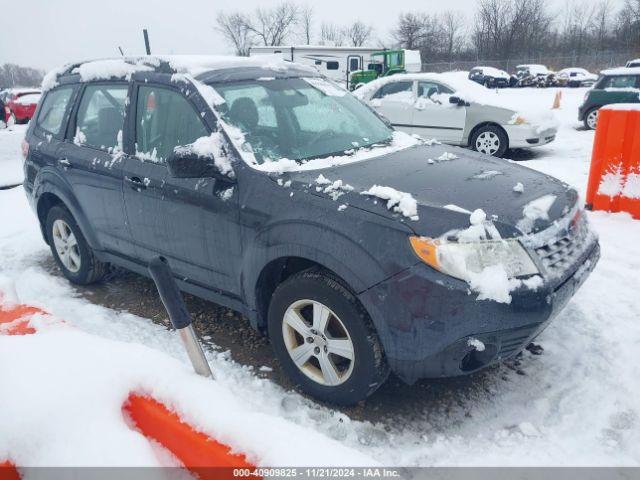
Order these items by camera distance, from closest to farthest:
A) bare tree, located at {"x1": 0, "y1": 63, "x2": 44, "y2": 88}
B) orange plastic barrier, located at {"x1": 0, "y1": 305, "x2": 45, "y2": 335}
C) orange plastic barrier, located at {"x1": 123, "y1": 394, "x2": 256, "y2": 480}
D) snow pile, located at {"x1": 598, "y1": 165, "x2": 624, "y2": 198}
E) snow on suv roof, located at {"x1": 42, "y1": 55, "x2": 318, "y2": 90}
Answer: orange plastic barrier, located at {"x1": 123, "y1": 394, "x2": 256, "y2": 480}
orange plastic barrier, located at {"x1": 0, "y1": 305, "x2": 45, "y2": 335}
snow on suv roof, located at {"x1": 42, "y1": 55, "x2": 318, "y2": 90}
snow pile, located at {"x1": 598, "y1": 165, "x2": 624, "y2": 198}
bare tree, located at {"x1": 0, "y1": 63, "x2": 44, "y2": 88}

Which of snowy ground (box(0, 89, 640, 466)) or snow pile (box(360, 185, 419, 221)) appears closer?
snowy ground (box(0, 89, 640, 466))

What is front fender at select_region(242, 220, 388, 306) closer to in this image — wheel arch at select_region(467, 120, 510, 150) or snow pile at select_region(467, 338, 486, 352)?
snow pile at select_region(467, 338, 486, 352)

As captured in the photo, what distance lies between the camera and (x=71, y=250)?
182 inches

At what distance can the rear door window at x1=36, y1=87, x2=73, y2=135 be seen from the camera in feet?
14.5

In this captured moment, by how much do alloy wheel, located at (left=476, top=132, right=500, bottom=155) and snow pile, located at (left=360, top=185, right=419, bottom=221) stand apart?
764 cm

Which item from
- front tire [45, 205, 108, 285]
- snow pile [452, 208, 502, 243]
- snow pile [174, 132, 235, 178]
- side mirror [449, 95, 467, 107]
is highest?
snow pile [174, 132, 235, 178]

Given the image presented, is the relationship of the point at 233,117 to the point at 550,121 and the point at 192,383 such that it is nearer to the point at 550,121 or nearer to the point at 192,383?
the point at 192,383

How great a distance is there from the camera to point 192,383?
1866 mm

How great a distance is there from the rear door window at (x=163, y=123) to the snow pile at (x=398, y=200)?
1.23 m

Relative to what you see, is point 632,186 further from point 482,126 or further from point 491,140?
point 482,126


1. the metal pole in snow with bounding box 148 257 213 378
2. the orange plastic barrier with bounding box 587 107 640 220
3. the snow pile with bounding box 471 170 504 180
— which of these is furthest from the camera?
the orange plastic barrier with bounding box 587 107 640 220

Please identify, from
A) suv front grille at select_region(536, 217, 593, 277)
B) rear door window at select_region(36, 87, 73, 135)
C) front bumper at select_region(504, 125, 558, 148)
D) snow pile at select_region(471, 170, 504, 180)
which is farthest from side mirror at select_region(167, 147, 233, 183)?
front bumper at select_region(504, 125, 558, 148)

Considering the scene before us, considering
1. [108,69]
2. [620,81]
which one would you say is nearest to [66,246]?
[108,69]

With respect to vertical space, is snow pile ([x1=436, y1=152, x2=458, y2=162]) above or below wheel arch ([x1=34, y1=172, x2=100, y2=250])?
above
